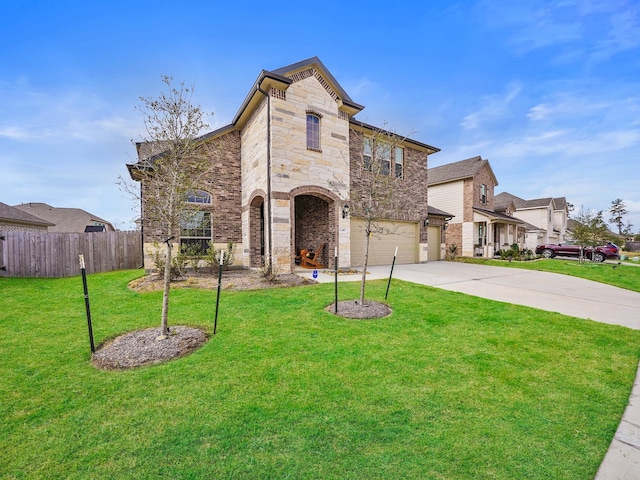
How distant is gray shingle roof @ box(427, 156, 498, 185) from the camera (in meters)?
20.6

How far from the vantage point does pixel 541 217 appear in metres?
32.6

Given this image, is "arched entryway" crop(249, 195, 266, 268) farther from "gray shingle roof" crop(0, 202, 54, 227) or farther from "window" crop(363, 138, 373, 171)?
"gray shingle roof" crop(0, 202, 54, 227)

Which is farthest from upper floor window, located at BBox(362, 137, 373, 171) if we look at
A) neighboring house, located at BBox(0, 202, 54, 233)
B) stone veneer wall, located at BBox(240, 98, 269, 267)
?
neighboring house, located at BBox(0, 202, 54, 233)

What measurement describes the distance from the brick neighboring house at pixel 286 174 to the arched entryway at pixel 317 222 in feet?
0.15

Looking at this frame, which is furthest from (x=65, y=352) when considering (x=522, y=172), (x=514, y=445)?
(x=522, y=172)

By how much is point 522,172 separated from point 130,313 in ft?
101

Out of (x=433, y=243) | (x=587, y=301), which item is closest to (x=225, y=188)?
(x=587, y=301)

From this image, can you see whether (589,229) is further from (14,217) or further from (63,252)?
(14,217)

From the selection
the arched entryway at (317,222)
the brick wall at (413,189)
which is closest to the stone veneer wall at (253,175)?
the arched entryway at (317,222)

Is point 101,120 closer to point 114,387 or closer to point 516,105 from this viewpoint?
point 114,387

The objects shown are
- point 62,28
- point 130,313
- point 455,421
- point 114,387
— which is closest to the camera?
point 455,421

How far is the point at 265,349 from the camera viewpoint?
3.92m

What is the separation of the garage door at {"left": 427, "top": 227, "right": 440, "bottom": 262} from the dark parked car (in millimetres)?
13456

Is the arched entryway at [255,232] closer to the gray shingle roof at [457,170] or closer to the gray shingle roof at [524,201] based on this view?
the gray shingle roof at [457,170]
